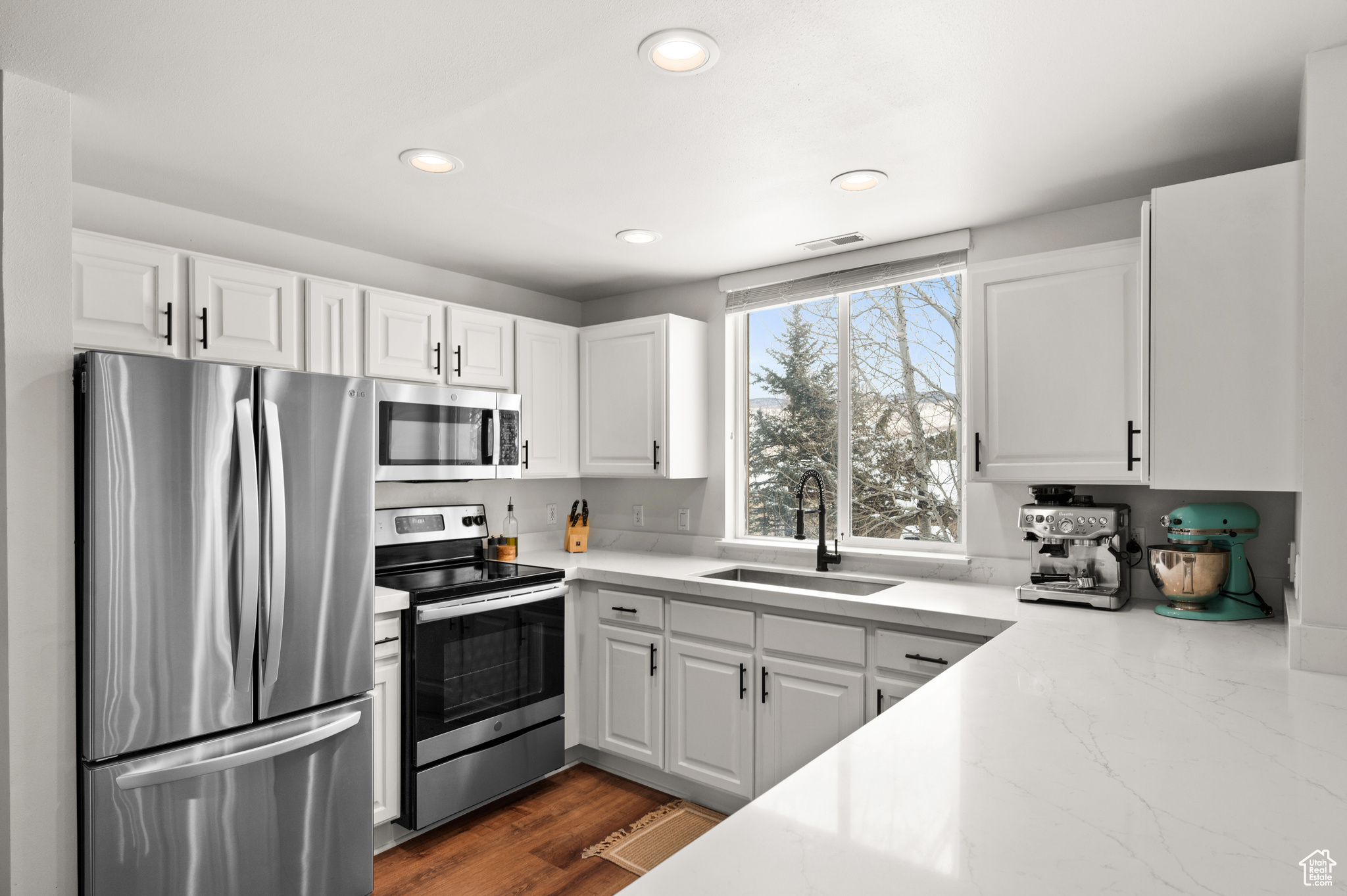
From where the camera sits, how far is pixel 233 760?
200cm

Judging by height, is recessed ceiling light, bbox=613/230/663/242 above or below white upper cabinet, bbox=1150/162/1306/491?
above

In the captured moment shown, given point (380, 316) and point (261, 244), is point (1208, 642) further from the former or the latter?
point (261, 244)

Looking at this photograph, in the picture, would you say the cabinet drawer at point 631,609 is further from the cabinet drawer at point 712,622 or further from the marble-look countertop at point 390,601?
the marble-look countertop at point 390,601

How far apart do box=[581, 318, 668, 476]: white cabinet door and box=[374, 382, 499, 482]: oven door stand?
2.14ft

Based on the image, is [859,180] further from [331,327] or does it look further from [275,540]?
[275,540]

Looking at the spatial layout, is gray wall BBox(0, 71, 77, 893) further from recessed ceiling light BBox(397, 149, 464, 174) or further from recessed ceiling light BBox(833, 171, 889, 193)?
recessed ceiling light BBox(833, 171, 889, 193)

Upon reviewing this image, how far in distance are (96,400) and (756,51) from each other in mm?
1798

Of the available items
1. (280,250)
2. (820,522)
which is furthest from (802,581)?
(280,250)

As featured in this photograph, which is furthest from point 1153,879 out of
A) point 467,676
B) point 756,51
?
point 467,676

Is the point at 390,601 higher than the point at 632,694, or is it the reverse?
the point at 390,601

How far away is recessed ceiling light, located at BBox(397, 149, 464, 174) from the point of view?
2191mm

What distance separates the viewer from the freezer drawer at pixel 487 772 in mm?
2627

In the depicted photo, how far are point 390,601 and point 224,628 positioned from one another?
59 centimetres

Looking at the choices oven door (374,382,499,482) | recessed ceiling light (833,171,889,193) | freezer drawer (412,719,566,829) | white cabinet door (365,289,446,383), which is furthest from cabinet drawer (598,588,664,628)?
recessed ceiling light (833,171,889,193)
